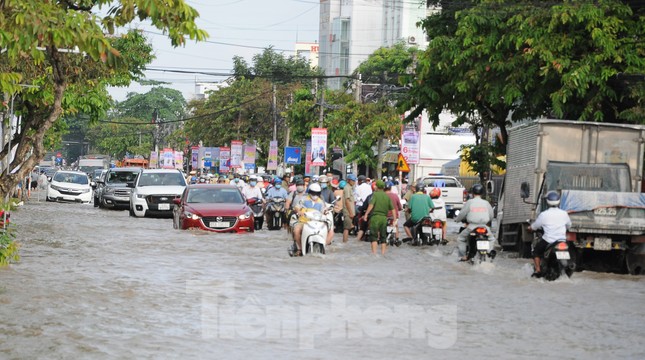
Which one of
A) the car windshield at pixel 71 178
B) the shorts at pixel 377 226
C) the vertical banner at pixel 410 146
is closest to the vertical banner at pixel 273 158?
the car windshield at pixel 71 178

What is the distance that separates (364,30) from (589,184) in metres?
91.6

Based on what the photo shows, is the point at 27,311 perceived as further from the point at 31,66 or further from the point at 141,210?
the point at 141,210

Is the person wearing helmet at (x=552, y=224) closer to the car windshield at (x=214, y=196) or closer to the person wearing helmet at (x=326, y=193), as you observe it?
the car windshield at (x=214, y=196)

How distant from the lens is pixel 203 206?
30312 millimetres

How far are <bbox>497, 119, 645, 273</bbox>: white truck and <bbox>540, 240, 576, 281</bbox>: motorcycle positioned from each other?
206cm

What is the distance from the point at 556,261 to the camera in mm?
18875

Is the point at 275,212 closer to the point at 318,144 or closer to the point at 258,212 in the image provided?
the point at 258,212

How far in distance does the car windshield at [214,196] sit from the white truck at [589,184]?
25.4 feet

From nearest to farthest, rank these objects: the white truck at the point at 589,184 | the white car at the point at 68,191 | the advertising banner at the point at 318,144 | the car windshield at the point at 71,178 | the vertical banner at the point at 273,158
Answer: the white truck at the point at 589,184 → the white car at the point at 68,191 → the advertising banner at the point at 318,144 → the car windshield at the point at 71,178 → the vertical banner at the point at 273,158

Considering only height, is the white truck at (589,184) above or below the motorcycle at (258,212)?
above

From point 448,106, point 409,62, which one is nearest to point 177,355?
point 448,106

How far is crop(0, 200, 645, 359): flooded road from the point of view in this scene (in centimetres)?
1134

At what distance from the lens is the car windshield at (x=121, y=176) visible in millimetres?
49562

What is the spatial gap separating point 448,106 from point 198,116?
62369 mm
